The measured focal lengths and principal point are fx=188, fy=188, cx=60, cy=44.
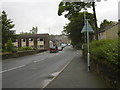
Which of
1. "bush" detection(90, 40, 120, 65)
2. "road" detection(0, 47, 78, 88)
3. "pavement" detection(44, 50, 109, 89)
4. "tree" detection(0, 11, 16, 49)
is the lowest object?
"road" detection(0, 47, 78, 88)

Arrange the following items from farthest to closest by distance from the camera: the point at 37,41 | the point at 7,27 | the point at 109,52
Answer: the point at 37,41
the point at 7,27
the point at 109,52

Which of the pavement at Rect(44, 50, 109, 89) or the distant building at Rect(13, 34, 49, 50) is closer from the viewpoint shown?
the pavement at Rect(44, 50, 109, 89)

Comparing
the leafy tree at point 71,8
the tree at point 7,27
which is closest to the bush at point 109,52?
the leafy tree at point 71,8

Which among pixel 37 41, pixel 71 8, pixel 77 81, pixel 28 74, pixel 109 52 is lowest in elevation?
pixel 28 74

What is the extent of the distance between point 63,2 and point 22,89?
1765cm

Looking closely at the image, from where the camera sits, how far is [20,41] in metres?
76.4

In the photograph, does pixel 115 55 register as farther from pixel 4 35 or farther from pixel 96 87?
pixel 4 35

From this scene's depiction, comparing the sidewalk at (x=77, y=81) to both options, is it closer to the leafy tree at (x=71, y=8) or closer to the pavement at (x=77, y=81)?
the pavement at (x=77, y=81)

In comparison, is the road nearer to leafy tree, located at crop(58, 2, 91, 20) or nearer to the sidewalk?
the sidewalk

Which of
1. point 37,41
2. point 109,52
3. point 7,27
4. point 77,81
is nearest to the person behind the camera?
point 109,52

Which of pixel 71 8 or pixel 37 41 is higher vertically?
pixel 71 8

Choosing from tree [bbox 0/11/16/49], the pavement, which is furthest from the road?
tree [bbox 0/11/16/49]

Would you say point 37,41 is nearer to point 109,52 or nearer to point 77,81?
point 77,81

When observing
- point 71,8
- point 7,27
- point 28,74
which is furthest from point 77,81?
point 7,27
